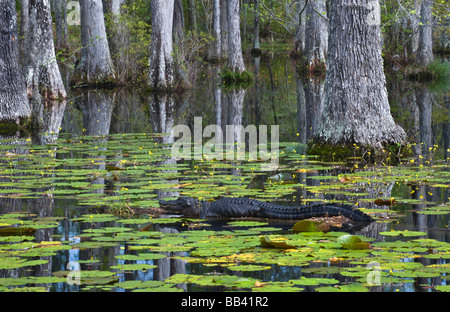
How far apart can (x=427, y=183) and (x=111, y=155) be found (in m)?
5.33

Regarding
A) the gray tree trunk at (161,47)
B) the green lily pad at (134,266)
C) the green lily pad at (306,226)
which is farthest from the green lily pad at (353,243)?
the gray tree trunk at (161,47)

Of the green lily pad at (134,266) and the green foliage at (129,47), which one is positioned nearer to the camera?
the green lily pad at (134,266)

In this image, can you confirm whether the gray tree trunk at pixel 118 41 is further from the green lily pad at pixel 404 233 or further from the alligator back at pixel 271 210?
the green lily pad at pixel 404 233

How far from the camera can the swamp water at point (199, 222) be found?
4.42 meters

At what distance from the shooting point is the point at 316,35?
28.4 m

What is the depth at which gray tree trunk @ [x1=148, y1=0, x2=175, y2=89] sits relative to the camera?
23391mm

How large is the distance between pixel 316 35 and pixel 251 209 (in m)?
22.9

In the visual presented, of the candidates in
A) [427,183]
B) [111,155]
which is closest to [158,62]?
[111,155]

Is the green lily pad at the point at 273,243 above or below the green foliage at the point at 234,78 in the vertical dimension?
below

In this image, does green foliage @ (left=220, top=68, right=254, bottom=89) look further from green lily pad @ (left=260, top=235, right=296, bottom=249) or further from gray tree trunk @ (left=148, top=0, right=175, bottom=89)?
green lily pad @ (left=260, top=235, right=296, bottom=249)

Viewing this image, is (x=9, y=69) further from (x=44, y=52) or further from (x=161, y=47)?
(x=161, y=47)

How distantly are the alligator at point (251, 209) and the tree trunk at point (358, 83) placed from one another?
407cm

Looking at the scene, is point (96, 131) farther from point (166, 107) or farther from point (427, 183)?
point (427, 183)

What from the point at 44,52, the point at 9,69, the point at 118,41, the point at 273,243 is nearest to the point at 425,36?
the point at 118,41
